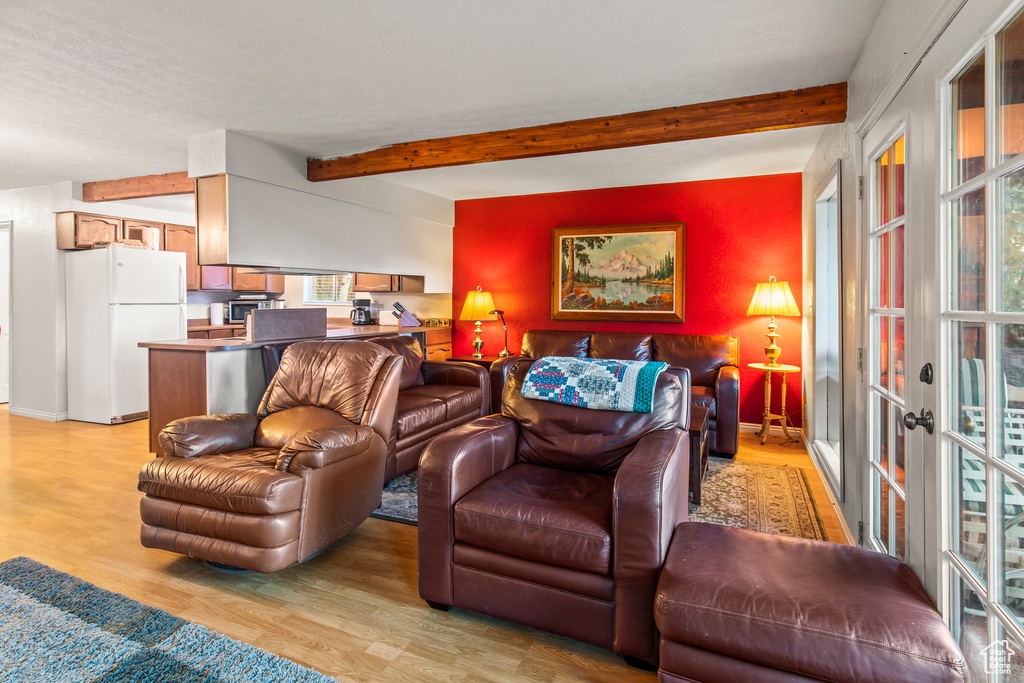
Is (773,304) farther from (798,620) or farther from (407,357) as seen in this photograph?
(798,620)

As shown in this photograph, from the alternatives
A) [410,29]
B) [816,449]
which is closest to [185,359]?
[410,29]

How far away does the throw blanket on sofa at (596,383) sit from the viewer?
2.39m

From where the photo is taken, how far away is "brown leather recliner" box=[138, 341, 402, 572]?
221 cm

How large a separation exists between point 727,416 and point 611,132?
2.27 meters

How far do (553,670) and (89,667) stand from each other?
4.95 feet

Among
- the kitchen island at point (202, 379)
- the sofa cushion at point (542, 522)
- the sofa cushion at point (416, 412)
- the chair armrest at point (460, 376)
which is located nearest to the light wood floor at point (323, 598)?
the sofa cushion at point (542, 522)

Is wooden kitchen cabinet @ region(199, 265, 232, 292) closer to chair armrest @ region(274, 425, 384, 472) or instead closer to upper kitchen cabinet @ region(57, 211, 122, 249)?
upper kitchen cabinet @ region(57, 211, 122, 249)

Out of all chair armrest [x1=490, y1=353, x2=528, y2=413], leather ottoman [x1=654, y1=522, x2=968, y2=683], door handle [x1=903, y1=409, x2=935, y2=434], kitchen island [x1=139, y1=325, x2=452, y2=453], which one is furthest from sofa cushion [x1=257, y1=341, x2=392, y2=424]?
door handle [x1=903, y1=409, x2=935, y2=434]

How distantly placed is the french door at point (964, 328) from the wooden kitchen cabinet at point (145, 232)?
697 cm

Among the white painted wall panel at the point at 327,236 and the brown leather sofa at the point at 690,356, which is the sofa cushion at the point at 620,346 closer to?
the brown leather sofa at the point at 690,356

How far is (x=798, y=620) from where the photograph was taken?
1.34 meters

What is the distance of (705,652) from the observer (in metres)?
1.45

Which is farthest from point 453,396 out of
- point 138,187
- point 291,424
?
point 138,187

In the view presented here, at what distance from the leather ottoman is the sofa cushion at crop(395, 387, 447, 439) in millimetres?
2316
